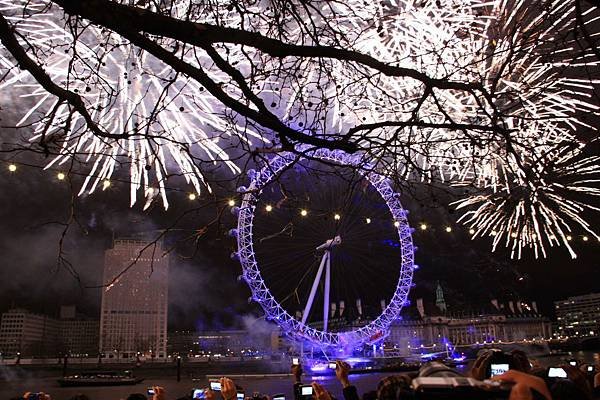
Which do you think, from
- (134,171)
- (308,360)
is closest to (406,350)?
(308,360)

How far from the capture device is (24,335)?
93312 millimetres

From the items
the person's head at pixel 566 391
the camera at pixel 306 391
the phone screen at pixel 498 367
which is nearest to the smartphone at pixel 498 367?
the phone screen at pixel 498 367

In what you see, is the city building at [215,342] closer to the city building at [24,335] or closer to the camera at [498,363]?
the city building at [24,335]

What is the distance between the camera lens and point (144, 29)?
2834mm

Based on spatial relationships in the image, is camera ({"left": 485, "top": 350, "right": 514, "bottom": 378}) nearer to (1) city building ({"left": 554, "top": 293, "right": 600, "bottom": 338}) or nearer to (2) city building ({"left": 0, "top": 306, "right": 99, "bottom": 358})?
(2) city building ({"left": 0, "top": 306, "right": 99, "bottom": 358})

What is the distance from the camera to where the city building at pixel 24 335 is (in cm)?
8862

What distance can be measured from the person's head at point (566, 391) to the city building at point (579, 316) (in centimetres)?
14350

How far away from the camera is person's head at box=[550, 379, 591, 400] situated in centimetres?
271

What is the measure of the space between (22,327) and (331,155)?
86.3m

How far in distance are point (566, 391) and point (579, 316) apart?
512 ft

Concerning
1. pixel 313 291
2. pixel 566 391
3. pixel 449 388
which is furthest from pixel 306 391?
pixel 313 291

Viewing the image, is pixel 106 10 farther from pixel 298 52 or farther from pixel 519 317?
pixel 519 317

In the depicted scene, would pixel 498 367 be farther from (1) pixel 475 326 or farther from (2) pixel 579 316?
(2) pixel 579 316

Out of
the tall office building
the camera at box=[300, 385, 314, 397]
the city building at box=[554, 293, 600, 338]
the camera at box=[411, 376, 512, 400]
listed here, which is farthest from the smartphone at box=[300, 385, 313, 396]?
the city building at box=[554, 293, 600, 338]
